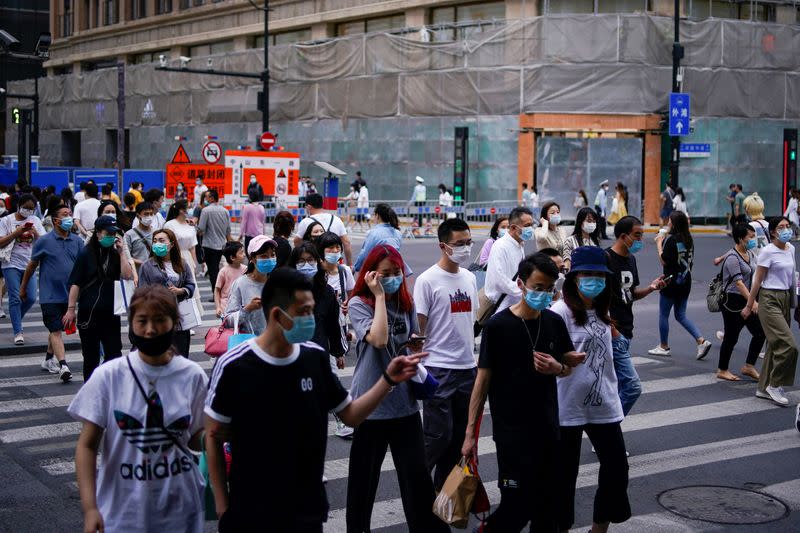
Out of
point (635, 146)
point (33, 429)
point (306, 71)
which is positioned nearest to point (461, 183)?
point (635, 146)

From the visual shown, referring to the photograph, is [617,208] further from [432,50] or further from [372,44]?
[372,44]

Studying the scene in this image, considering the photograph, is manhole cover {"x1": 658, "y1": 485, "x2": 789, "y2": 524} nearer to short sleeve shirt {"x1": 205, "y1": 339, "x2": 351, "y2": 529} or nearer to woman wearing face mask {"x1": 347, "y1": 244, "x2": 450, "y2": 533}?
woman wearing face mask {"x1": 347, "y1": 244, "x2": 450, "y2": 533}

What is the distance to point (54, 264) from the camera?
11828mm

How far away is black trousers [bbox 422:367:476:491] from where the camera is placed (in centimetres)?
695

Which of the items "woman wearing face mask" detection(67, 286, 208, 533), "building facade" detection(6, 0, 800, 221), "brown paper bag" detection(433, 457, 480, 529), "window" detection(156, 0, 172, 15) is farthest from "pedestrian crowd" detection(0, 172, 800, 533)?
"window" detection(156, 0, 172, 15)

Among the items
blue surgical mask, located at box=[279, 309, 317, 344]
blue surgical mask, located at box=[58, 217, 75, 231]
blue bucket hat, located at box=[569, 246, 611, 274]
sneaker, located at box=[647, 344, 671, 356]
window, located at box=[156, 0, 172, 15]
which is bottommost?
sneaker, located at box=[647, 344, 671, 356]

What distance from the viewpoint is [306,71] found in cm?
4734

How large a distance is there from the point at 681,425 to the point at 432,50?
33.2 metres

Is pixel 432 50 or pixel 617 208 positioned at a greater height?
pixel 432 50

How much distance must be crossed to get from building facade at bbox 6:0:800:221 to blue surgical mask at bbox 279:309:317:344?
35241 mm

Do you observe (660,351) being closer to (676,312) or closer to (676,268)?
(676,312)

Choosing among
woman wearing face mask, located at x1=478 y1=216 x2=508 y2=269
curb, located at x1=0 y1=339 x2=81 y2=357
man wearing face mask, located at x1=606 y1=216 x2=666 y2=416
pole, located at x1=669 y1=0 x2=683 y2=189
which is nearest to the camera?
man wearing face mask, located at x1=606 y1=216 x2=666 y2=416

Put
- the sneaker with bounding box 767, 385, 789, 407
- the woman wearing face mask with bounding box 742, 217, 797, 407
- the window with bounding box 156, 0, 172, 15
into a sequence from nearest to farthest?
the woman wearing face mask with bounding box 742, 217, 797, 407, the sneaker with bounding box 767, 385, 789, 407, the window with bounding box 156, 0, 172, 15

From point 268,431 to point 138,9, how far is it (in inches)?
2426
